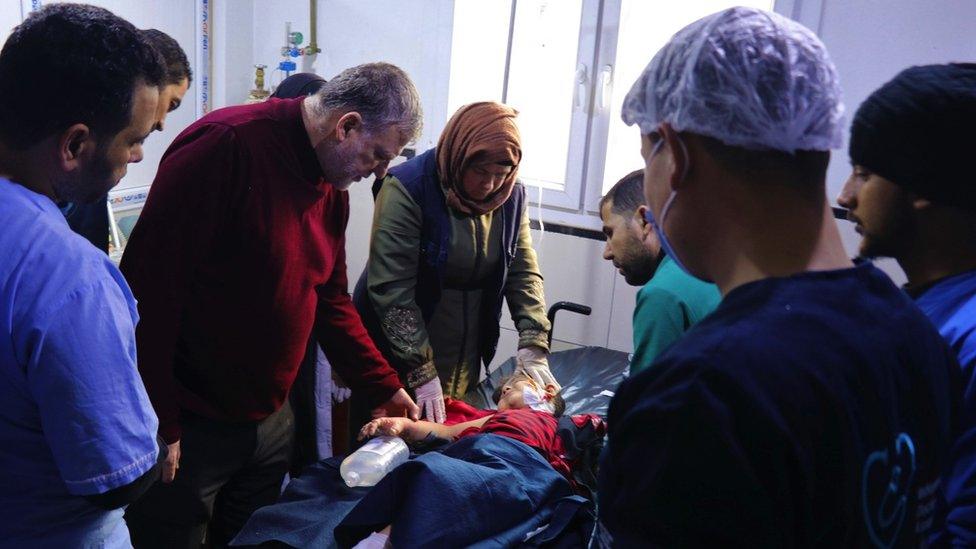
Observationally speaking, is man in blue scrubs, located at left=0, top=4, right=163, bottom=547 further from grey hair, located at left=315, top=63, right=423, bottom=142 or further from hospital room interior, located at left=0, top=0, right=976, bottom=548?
grey hair, located at left=315, top=63, right=423, bottom=142

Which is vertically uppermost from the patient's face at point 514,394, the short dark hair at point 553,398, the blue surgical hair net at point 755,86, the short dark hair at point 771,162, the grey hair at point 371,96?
the blue surgical hair net at point 755,86

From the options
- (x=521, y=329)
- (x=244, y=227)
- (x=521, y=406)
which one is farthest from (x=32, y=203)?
(x=521, y=329)

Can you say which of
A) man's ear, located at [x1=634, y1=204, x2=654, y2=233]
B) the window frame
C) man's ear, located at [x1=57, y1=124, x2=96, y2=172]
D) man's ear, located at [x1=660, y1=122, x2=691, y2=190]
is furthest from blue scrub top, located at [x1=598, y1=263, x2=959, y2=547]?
the window frame

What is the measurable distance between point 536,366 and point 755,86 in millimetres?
1678

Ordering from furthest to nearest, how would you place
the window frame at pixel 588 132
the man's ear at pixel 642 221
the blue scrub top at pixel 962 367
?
1. the window frame at pixel 588 132
2. the man's ear at pixel 642 221
3. the blue scrub top at pixel 962 367

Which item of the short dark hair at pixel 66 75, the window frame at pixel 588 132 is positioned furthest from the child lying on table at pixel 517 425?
the window frame at pixel 588 132

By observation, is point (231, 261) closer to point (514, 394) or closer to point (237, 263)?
point (237, 263)

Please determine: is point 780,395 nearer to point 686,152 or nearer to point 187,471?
point 686,152

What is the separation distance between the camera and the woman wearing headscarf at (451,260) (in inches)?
85.8

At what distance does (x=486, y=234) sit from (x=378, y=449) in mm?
781

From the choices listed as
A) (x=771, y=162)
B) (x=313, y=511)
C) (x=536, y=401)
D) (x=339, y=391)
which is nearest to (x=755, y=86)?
(x=771, y=162)

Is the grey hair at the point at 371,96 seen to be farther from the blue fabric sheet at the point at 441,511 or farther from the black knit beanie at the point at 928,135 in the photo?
the black knit beanie at the point at 928,135

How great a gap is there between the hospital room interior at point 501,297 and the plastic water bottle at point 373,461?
0.4 inches

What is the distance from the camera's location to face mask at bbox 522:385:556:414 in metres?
2.15
